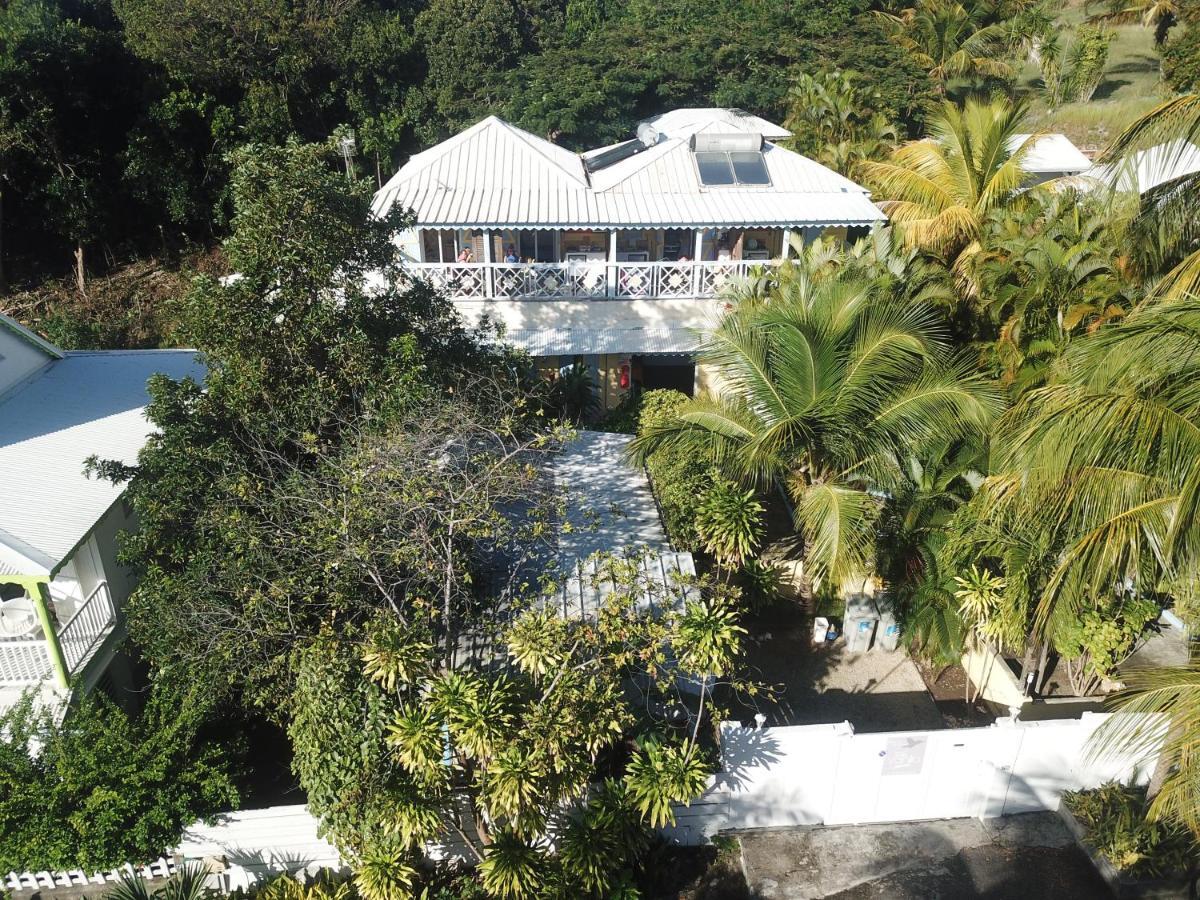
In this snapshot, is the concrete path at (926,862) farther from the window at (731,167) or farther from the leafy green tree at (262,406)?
the window at (731,167)

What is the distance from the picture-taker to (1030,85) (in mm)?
39312

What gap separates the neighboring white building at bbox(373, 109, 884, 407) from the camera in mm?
17562

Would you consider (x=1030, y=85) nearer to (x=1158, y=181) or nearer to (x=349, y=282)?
(x=1158, y=181)

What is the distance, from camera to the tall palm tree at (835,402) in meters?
9.95

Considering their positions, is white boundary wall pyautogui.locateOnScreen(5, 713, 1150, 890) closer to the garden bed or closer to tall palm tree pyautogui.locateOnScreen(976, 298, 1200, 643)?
the garden bed

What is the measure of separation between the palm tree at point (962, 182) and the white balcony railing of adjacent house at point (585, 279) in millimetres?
3794

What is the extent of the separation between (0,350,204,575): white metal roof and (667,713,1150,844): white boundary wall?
7858 millimetres

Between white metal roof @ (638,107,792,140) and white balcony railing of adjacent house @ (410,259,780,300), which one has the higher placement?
white metal roof @ (638,107,792,140)

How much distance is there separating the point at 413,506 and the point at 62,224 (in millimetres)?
22066

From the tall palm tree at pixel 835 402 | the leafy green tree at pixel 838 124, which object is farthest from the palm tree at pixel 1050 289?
the leafy green tree at pixel 838 124

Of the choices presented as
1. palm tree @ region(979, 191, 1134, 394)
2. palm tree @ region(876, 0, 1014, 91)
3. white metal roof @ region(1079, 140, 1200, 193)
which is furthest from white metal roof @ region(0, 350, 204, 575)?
palm tree @ region(876, 0, 1014, 91)

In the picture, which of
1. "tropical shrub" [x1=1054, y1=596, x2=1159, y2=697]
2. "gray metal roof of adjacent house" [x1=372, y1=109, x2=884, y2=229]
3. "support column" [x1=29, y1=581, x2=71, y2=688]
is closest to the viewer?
"support column" [x1=29, y1=581, x2=71, y2=688]

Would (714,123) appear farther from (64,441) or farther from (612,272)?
(64,441)

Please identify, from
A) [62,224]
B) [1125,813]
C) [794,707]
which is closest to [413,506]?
[794,707]
